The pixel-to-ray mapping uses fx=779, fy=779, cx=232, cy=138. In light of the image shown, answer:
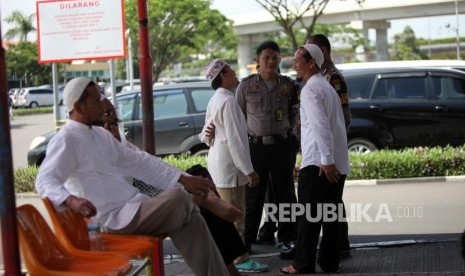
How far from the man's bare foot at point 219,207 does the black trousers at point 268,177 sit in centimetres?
212

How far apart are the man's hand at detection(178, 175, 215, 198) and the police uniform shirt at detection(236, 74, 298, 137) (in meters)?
2.20

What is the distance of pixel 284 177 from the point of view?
290 inches

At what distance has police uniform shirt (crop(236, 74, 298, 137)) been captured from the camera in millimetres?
7305

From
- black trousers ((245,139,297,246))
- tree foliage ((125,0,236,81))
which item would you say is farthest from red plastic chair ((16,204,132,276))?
tree foliage ((125,0,236,81))

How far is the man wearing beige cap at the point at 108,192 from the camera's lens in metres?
4.74

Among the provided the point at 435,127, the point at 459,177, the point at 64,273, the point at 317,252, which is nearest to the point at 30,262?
the point at 64,273

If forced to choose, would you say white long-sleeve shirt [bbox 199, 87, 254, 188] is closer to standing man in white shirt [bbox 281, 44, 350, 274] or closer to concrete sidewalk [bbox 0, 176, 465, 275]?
standing man in white shirt [bbox 281, 44, 350, 274]

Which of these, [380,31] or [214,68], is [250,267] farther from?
[380,31]

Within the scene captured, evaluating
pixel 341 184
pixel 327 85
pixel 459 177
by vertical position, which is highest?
pixel 327 85

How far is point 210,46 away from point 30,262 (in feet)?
221

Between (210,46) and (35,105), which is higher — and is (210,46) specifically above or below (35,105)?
above

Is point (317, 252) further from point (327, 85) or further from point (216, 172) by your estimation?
point (327, 85)

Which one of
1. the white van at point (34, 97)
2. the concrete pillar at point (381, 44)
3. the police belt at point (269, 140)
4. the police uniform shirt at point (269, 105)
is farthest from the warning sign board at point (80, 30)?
the concrete pillar at point (381, 44)

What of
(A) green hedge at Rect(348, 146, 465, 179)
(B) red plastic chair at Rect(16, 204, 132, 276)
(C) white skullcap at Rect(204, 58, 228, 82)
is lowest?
(A) green hedge at Rect(348, 146, 465, 179)
